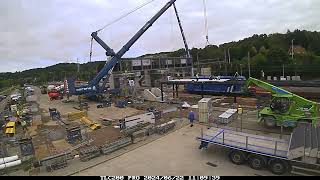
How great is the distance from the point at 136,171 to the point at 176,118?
1024cm

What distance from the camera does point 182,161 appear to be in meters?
12.5

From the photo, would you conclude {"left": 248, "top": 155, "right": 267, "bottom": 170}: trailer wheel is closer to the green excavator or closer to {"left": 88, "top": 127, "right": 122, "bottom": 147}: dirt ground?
the green excavator

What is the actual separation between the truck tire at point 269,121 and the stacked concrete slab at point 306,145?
17.3 ft

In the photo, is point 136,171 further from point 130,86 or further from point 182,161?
point 130,86

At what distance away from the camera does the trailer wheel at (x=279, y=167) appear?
10.6 metres

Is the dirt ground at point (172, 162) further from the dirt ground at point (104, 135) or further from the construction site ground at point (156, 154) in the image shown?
the dirt ground at point (104, 135)

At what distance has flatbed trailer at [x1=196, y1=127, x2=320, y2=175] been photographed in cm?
1039

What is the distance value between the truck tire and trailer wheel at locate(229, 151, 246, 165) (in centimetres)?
602

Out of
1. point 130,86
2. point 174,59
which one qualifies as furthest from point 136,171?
point 174,59

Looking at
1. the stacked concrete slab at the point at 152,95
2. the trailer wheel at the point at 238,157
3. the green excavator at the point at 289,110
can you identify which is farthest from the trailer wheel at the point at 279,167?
the stacked concrete slab at the point at 152,95

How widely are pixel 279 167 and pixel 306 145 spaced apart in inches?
52.0

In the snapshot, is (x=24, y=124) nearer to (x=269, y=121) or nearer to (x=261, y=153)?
(x=269, y=121)

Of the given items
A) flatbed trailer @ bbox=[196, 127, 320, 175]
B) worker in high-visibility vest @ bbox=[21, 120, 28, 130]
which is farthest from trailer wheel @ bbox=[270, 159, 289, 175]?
worker in high-visibility vest @ bbox=[21, 120, 28, 130]

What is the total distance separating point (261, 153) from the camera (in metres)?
11.1
